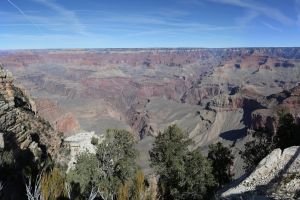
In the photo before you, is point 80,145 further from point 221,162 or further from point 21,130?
point 221,162

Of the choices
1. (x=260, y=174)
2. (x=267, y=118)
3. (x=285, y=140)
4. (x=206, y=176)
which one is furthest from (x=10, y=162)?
(x=267, y=118)

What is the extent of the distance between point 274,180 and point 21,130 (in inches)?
1496

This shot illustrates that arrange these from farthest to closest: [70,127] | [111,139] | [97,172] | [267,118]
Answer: [267,118]
[70,127]
[111,139]
[97,172]

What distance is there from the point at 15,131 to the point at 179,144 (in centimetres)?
2404

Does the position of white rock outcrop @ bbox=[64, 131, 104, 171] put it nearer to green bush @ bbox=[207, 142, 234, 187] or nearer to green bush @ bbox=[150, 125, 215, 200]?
green bush @ bbox=[207, 142, 234, 187]

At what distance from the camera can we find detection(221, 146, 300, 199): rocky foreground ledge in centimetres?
2838

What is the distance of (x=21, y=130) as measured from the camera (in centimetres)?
5766

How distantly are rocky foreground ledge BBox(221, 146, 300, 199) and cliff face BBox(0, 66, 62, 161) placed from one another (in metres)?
28.3

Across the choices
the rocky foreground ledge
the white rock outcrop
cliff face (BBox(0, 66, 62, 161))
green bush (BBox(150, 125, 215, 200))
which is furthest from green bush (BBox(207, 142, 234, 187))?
cliff face (BBox(0, 66, 62, 161))

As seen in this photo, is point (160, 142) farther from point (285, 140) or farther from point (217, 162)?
point (285, 140)

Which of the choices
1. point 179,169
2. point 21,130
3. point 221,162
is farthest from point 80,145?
point 179,169

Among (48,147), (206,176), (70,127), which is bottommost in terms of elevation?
(70,127)

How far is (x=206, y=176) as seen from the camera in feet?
149

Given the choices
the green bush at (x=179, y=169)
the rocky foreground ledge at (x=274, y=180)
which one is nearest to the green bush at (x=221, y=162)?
the green bush at (x=179, y=169)
